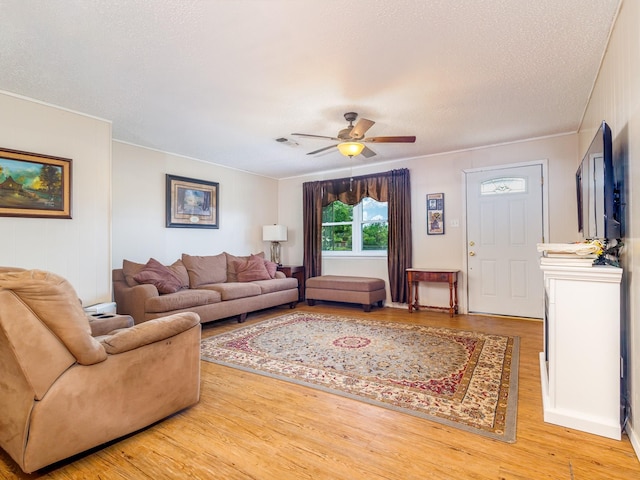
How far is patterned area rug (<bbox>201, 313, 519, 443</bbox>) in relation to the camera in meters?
2.16

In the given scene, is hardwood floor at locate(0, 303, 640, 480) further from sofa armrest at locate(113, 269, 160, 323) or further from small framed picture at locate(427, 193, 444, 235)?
small framed picture at locate(427, 193, 444, 235)

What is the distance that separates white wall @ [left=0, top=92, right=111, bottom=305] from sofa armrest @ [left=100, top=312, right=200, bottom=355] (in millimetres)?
1943

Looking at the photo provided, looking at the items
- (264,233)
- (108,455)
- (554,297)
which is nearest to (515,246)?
(554,297)

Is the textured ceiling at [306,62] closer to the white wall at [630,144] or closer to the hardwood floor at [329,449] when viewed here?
the white wall at [630,144]

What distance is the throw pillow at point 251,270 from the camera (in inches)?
205

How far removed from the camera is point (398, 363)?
2936 millimetres

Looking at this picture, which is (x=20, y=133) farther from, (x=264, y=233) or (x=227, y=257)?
(x=264, y=233)

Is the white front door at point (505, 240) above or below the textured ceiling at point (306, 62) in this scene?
below

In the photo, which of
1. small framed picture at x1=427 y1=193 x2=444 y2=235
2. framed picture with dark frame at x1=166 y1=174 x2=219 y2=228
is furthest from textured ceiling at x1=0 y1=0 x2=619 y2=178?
small framed picture at x1=427 y1=193 x2=444 y2=235

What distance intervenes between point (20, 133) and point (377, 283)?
472 centimetres

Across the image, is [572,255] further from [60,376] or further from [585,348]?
[60,376]

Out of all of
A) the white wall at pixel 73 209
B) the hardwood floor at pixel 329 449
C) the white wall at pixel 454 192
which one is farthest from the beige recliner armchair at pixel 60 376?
the white wall at pixel 454 192

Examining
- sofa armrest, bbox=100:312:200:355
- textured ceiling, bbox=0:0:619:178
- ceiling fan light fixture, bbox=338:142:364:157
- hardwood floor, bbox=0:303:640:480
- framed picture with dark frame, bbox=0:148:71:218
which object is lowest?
hardwood floor, bbox=0:303:640:480

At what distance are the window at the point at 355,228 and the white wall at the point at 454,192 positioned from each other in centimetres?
21
